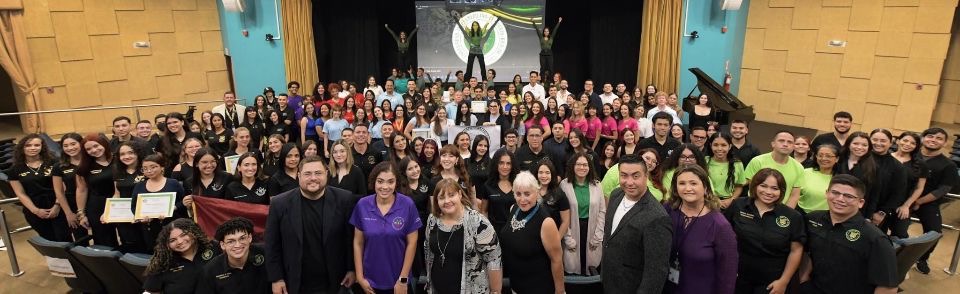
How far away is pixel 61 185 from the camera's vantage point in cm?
440

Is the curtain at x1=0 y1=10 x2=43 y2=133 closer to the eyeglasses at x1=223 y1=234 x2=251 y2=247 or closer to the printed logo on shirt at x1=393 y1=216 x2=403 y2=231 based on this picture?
the eyeglasses at x1=223 y1=234 x2=251 y2=247

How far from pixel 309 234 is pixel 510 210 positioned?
4.35ft

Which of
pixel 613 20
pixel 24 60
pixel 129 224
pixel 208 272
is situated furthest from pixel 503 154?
pixel 24 60

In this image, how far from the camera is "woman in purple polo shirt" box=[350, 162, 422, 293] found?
Answer: 311cm

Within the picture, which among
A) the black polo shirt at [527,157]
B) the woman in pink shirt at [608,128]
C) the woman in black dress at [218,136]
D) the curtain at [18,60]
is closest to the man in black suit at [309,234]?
the black polo shirt at [527,157]

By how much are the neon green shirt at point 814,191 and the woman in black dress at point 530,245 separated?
2.23 meters

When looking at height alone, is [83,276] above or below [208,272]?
below

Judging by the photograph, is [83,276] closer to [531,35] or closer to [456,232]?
[456,232]

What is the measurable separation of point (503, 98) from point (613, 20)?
Result: 4778mm

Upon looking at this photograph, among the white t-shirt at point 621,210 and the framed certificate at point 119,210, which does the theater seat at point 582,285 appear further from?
the framed certificate at point 119,210

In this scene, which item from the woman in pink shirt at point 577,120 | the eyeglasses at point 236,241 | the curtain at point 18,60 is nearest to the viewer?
the eyeglasses at point 236,241

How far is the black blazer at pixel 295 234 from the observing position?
9.94 feet

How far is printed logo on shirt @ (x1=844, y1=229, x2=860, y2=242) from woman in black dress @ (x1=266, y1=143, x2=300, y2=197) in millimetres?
3671

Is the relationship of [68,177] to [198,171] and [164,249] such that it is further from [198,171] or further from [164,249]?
[164,249]
